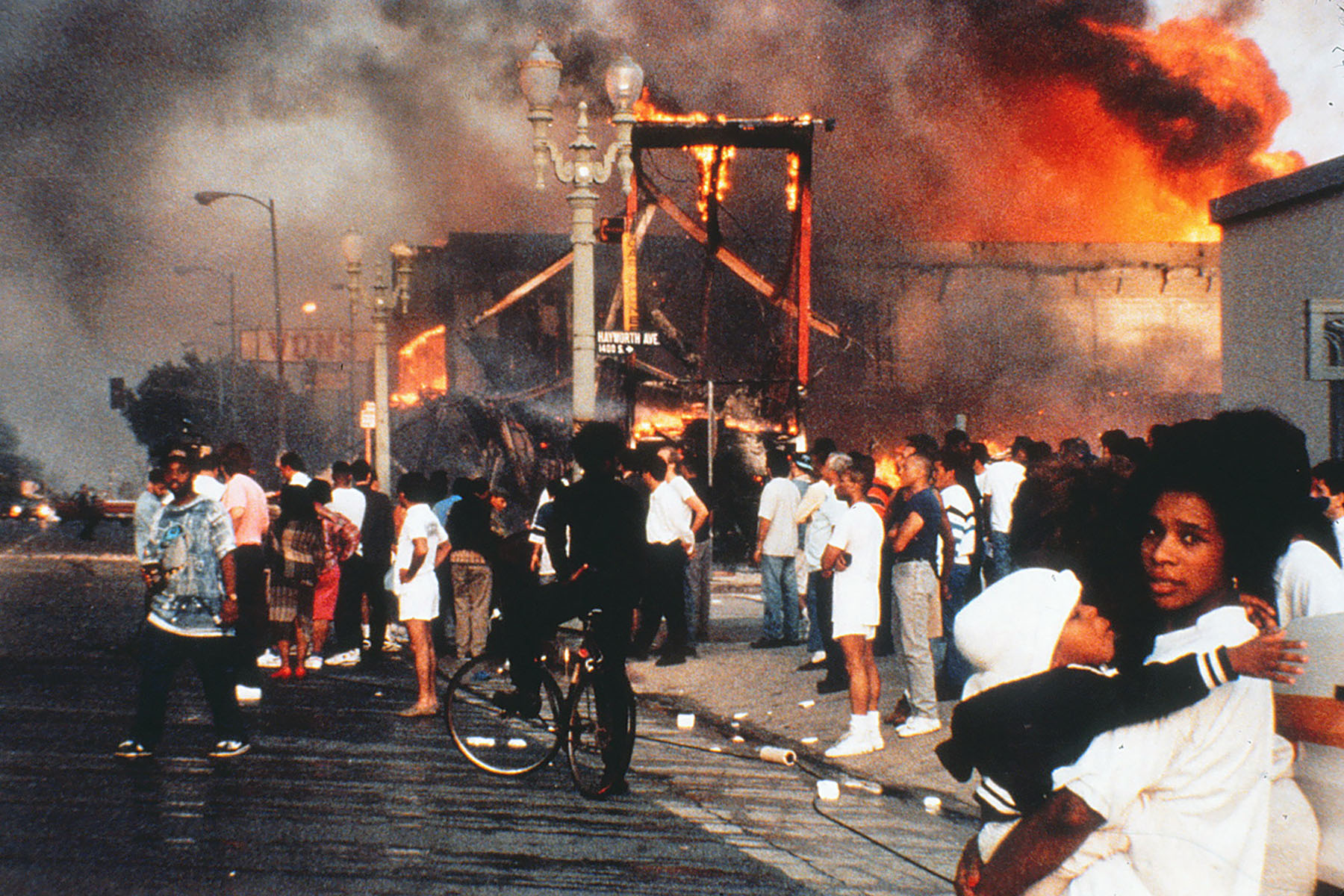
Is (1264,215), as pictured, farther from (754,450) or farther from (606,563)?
(754,450)

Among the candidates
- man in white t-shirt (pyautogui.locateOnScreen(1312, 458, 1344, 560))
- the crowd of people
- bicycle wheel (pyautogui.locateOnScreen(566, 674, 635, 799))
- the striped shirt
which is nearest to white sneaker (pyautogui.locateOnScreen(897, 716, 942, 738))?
the crowd of people

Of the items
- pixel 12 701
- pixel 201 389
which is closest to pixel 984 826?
pixel 12 701

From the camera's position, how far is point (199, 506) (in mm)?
8031

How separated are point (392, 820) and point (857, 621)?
3.22m

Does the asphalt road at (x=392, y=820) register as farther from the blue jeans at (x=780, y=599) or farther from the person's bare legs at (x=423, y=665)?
the blue jeans at (x=780, y=599)

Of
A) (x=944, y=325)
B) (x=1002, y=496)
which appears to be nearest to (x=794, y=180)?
(x=1002, y=496)

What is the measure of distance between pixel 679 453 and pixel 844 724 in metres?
4.52

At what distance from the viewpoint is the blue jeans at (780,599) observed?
1323 cm

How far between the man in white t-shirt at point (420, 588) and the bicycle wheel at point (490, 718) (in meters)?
1.58

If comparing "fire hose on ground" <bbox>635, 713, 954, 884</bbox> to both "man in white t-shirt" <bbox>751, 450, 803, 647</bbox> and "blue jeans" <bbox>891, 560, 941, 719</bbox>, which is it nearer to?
"blue jeans" <bbox>891, 560, 941, 719</bbox>

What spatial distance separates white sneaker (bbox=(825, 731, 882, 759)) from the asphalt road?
305mm

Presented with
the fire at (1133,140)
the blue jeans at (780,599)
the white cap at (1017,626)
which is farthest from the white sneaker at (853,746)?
the fire at (1133,140)

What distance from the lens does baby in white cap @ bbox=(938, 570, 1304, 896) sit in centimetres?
233

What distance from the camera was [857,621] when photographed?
8.28m
